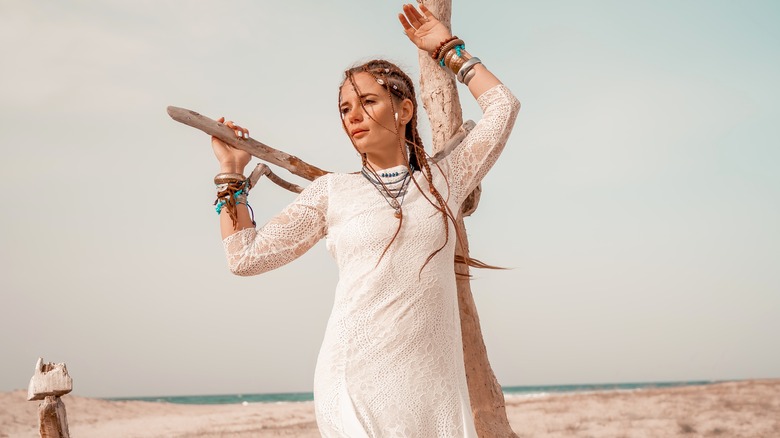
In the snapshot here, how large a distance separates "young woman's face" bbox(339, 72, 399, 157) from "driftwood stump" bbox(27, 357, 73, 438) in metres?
1.91

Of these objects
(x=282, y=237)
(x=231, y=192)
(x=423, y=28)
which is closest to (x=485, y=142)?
(x=423, y=28)

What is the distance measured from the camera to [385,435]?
2.10 metres

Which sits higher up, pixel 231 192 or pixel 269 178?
pixel 269 178

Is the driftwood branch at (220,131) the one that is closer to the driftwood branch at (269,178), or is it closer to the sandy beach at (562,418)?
the driftwood branch at (269,178)

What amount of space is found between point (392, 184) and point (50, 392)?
2.02 m

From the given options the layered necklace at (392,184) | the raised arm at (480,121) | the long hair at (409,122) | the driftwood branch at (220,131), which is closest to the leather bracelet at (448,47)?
the raised arm at (480,121)

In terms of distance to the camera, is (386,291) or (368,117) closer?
(386,291)

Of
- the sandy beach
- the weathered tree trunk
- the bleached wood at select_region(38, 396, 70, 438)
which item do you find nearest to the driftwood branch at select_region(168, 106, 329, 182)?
the weathered tree trunk

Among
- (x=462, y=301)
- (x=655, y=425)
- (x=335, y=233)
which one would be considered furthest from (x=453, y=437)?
(x=655, y=425)

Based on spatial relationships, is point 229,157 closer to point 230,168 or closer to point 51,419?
point 230,168

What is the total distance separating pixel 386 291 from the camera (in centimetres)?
228

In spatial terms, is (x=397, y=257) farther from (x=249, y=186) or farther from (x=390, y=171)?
(x=249, y=186)

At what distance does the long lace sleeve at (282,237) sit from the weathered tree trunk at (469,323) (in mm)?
1154

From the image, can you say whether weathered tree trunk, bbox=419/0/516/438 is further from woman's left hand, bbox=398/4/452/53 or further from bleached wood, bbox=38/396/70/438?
bleached wood, bbox=38/396/70/438
